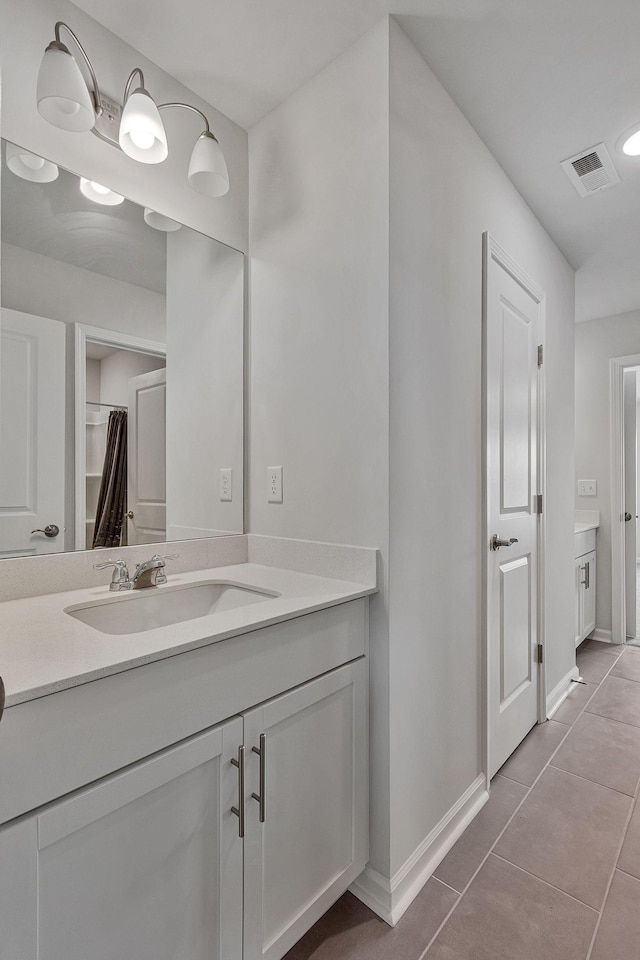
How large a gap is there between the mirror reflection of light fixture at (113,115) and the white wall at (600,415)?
331cm

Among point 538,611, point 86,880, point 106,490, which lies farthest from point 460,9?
point 538,611

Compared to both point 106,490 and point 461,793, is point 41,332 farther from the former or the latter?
point 461,793

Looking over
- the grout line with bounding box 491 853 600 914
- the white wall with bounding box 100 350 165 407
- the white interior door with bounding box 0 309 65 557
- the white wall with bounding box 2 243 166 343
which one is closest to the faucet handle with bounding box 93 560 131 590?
the white interior door with bounding box 0 309 65 557

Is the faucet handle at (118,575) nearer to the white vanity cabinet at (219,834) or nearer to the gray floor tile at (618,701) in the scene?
the white vanity cabinet at (219,834)

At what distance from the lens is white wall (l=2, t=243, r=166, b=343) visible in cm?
123

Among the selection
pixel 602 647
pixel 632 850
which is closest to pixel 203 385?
pixel 632 850

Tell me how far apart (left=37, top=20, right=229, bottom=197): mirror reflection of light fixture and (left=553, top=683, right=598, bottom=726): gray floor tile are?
8.90 ft

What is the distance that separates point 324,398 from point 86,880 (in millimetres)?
1201

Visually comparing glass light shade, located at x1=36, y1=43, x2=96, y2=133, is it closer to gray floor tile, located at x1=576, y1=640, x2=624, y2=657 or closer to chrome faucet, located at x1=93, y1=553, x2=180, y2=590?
chrome faucet, located at x1=93, y1=553, x2=180, y2=590

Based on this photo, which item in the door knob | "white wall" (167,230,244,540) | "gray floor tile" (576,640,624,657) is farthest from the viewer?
"gray floor tile" (576,640,624,657)

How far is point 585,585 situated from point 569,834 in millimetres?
2122

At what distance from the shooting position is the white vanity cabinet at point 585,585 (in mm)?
3258

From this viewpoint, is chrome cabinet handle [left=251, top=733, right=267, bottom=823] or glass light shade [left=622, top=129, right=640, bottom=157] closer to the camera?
chrome cabinet handle [left=251, top=733, right=267, bottom=823]

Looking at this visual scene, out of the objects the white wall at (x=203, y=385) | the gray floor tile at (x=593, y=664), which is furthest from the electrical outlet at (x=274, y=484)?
the gray floor tile at (x=593, y=664)
